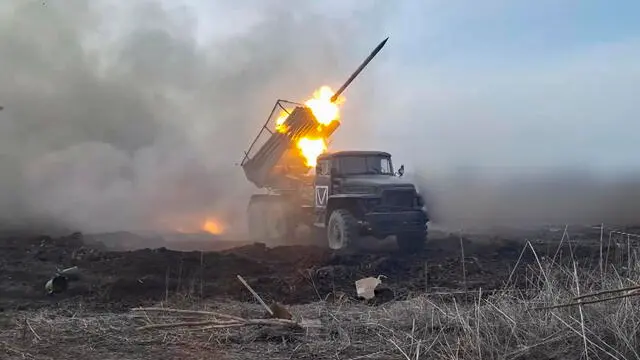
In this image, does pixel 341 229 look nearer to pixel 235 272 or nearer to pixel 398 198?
pixel 398 198

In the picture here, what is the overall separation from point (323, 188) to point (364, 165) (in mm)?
1091

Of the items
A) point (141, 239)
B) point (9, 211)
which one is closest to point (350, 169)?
point (141, 239)

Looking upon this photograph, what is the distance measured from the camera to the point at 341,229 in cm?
1382

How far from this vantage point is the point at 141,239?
1688 centimetres

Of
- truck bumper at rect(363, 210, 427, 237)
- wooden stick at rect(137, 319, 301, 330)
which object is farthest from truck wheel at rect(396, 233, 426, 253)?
wooden stick at rect(137, 319, 301, 330)

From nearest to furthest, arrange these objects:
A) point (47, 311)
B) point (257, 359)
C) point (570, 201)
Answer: point (257, 359), point (47, 311), point (570, 201)

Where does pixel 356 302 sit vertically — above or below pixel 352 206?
below

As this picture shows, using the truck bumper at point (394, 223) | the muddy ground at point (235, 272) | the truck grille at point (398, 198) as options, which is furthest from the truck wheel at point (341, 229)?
the muddy ground at point (235, 272)

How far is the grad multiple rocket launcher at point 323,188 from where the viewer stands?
13.8 meters

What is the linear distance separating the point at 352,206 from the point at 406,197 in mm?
1202

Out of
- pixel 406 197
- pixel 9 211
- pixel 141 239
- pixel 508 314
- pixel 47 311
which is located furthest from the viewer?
pixel 9 211

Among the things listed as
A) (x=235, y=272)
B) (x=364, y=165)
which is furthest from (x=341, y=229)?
(x=235, y=272)

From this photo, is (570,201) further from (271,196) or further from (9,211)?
(9,211)

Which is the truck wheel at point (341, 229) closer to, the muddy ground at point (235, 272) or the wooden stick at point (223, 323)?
the muddy ground at point (235, 272)
